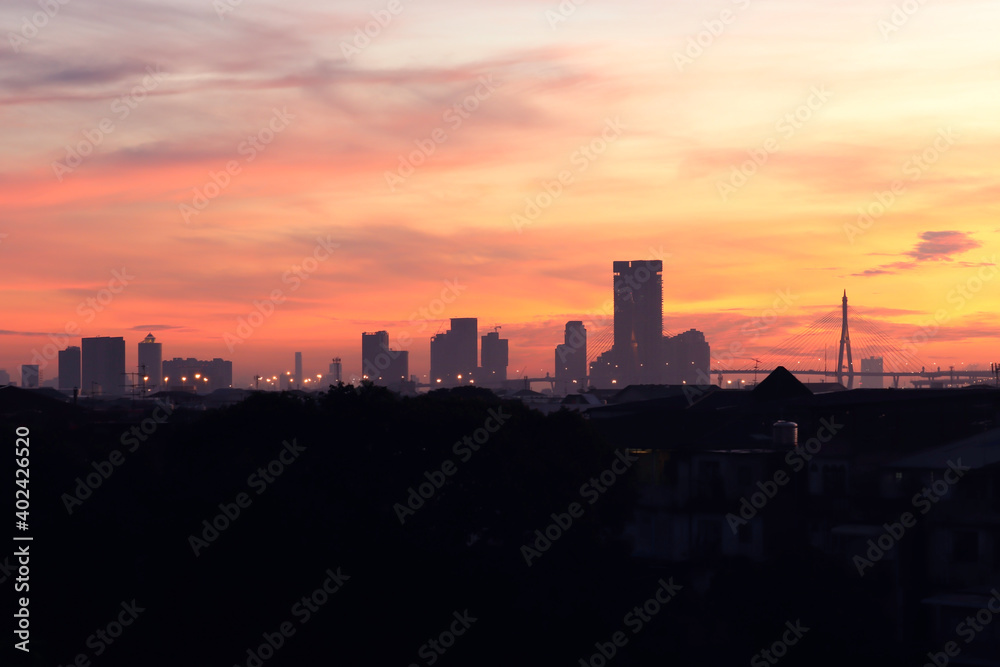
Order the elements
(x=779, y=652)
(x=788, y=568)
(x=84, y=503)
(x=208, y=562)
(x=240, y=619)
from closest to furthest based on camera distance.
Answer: (x=779, y=652)
(x=788, y=568)
(x=240, y=619)
(x=208, y=562)
(x=84, y=503)

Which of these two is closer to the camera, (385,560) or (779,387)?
(385,560)

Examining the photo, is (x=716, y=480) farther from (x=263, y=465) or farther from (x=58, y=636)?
(x=58, y=636)

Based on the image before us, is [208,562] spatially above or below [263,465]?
below

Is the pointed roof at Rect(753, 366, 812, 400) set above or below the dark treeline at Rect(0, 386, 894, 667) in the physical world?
above

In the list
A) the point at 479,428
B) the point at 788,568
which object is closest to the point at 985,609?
the point at 788,568

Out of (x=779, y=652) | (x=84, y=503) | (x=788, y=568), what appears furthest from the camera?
(x=84, y=503)

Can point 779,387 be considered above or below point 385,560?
above

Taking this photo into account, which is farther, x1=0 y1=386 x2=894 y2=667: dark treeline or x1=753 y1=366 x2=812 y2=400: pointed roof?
x1=753 y1=366 x2=812 y2=400: pointed roof

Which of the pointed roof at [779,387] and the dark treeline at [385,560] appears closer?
the dark treeline at [385,560]
